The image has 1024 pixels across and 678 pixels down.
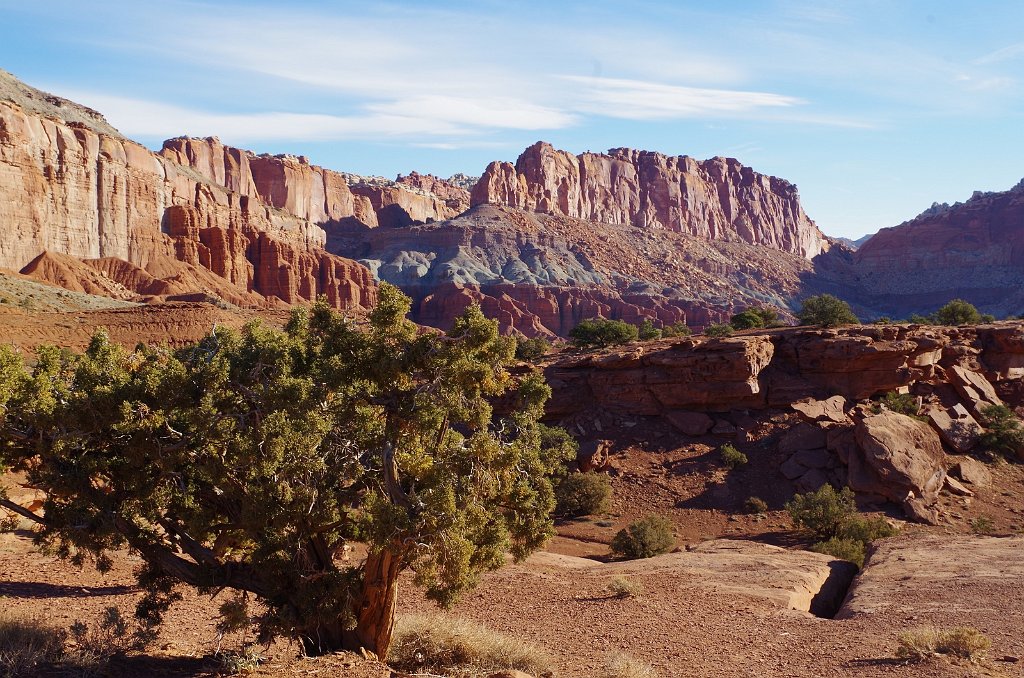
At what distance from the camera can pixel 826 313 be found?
170 feet

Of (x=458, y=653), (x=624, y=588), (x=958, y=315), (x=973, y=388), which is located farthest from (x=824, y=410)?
(x=458, y=653)

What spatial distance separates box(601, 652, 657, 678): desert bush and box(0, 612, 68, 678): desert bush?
715cm

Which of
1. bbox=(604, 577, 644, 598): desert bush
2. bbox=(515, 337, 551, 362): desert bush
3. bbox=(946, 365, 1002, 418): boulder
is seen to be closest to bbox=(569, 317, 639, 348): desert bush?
bbox=(515, 337, 551, 362): desert bush

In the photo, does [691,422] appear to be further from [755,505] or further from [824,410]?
[755,505]

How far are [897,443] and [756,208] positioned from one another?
583 feet

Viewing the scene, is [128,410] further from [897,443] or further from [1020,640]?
[897,443]

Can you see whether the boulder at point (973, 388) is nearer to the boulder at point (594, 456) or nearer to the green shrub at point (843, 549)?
the green shrub at point (843, 549)

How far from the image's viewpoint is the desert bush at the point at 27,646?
915 centimetres

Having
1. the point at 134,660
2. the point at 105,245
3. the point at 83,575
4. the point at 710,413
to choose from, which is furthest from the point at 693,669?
the point at 105,245

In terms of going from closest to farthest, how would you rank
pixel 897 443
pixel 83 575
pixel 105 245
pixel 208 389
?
pixel 208 389
pixel 83 575
pixel 897 443
pixel 105 245

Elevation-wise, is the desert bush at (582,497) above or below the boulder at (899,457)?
below

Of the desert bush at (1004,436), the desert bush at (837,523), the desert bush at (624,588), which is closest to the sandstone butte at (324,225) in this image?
the desert bush at (837,523)

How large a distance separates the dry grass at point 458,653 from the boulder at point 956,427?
86.3 feet

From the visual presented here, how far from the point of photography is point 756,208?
7815 inches
